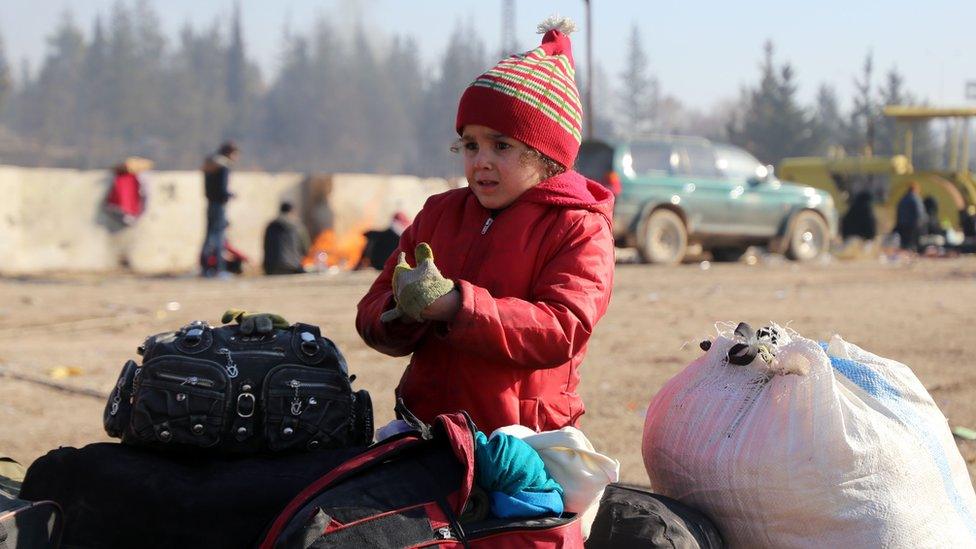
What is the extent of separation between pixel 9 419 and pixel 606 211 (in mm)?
3331

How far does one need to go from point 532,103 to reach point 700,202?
12649mm

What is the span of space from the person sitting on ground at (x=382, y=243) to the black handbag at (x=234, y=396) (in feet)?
33.5

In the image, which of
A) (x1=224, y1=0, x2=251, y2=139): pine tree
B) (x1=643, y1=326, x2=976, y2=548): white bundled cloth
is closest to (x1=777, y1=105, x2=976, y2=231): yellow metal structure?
(x1=643, y1=326, x2=976, y2=548): white bundled cloth

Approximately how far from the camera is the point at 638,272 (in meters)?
13.3

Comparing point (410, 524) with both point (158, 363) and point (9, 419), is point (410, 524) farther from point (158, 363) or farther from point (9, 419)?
point (9, 419)

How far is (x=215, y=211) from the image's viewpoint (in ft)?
45.6

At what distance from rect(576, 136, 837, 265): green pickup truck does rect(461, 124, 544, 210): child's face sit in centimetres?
1135

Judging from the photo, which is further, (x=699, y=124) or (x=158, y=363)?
(x=699, y=124)

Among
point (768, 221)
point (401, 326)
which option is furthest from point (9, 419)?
point (768, 221)

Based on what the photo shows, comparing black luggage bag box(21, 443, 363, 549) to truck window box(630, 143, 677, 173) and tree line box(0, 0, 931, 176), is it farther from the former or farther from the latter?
tree line box(0, 0, 931, 176)

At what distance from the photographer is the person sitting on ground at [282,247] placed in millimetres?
13742

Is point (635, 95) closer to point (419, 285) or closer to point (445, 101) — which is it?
point (445, 101)

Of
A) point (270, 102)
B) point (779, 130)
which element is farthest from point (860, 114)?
point (270, 102)

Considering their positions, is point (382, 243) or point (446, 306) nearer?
point (446, 306)
